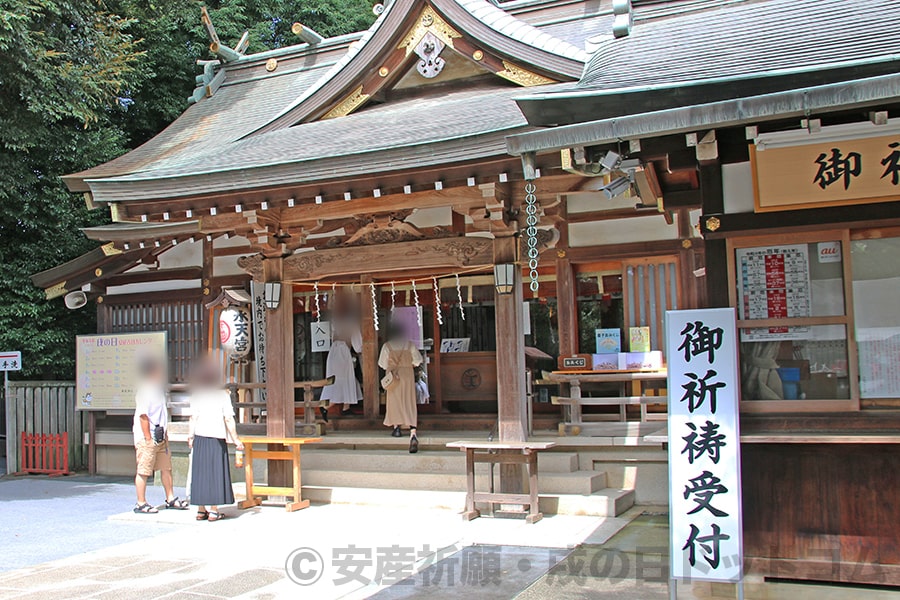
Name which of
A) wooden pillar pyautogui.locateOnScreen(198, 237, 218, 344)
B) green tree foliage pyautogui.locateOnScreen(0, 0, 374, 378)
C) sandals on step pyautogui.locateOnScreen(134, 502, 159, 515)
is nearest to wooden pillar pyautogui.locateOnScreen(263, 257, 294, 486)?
sandals on step pyautogui.locateOnScreen(134, 502, 159, 515)

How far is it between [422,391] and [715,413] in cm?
703

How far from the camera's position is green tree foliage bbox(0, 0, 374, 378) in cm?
1235

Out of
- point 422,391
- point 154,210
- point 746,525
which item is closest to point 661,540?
point 746,525

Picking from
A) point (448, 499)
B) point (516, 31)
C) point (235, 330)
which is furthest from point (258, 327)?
point (516, 31)

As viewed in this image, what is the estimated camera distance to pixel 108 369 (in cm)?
1355

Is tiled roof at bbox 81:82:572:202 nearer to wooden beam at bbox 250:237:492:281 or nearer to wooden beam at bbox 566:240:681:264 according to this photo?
wooden beam at bbox 250:237:492:281

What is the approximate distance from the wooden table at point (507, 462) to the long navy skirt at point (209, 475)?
2717mm

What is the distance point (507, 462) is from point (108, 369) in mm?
8158

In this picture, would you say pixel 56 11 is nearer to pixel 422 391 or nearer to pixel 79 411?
pixel 79 411

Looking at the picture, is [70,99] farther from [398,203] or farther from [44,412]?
[398,203]

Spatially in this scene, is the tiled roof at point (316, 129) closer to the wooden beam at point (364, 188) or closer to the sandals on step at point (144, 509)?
the wooden beam at point (364, 188)

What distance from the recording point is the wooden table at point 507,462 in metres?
8.34

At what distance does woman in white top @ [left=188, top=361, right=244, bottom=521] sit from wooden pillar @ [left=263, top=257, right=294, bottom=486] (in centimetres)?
75

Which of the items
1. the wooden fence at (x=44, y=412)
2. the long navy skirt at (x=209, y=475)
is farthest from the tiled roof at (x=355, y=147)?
the wooden fence at (x=44, y=412)
